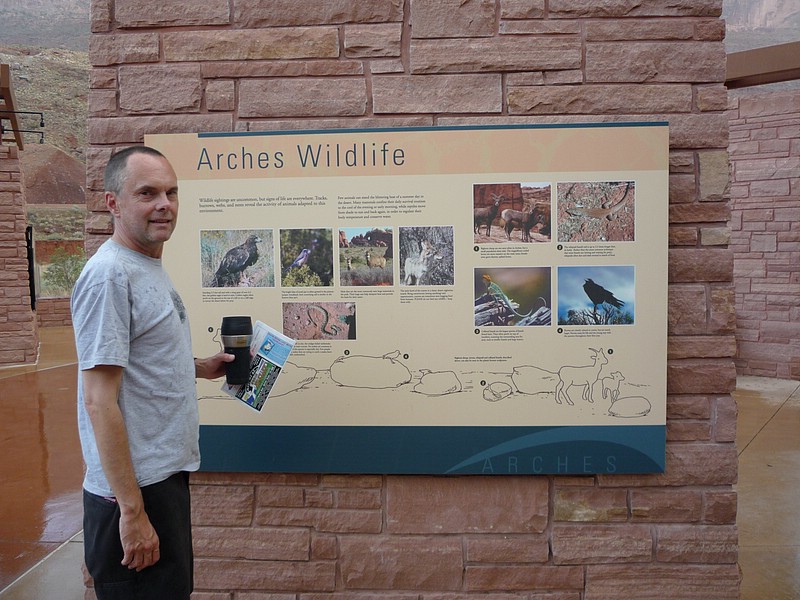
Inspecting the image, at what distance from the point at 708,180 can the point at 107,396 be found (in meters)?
2.41

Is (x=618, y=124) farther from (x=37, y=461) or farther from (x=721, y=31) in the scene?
(x=37, y=461)

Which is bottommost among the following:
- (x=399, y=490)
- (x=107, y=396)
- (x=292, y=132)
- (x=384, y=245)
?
(x=399, y=490)

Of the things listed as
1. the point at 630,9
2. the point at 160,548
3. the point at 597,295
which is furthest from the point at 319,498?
the point at 630,9

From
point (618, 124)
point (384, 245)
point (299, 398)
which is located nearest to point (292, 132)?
point (384, 245)

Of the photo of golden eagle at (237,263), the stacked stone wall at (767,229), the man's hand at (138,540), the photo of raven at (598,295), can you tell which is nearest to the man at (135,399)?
the man's hand at (138,540)

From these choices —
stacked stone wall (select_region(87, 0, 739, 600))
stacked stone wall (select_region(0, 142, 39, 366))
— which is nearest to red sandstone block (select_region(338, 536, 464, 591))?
stacked stone wall (select_region(87, 0, 739, 600))

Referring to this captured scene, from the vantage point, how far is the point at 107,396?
6.37 feet

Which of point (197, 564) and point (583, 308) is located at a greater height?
point (583, 308)

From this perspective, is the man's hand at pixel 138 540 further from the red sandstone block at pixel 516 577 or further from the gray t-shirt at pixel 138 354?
the red sandstone block at pixel 516 577

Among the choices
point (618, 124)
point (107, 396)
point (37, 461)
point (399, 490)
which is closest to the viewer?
point (107, 396)

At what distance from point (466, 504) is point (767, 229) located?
7.84 meters

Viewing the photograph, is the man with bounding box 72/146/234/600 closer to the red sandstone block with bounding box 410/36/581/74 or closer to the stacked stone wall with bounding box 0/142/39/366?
the red sandstone block with bounding box 410/36/581/74

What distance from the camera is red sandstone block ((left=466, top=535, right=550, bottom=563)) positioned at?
117 inches

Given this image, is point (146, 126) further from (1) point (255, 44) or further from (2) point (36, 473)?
(2) point (36, 473)
